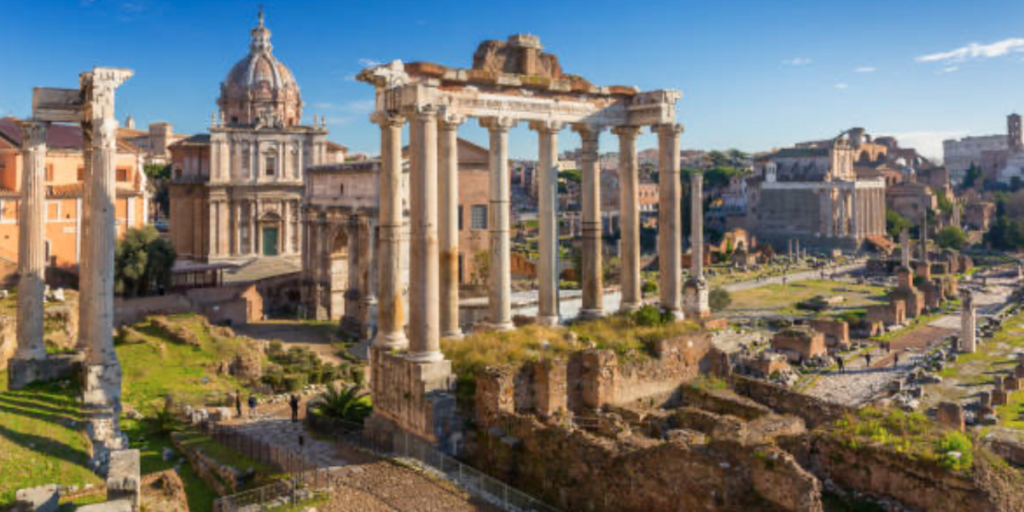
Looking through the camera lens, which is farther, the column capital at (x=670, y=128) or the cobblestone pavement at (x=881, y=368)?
the cobblestone pavement at (x=881, y=368)

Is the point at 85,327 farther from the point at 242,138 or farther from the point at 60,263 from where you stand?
the point at 242,138

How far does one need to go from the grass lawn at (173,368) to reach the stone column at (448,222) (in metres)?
9.29

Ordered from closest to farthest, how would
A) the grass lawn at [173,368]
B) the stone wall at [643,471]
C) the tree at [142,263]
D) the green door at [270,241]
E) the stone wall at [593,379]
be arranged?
the stone wall at [643,471]
the stone wall at [593,379]
the grass lawn at [173,368]
the tree at [142,263]
the green door at [270,241]

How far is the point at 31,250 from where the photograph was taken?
18.6 meters

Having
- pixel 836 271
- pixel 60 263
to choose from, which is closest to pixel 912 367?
pixel 60 263

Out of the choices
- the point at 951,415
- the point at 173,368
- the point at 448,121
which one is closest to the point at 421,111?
the point at 448,121

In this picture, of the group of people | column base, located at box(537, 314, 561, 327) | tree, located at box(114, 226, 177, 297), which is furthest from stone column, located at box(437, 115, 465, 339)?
tree, located at box(114, 226, 177, 297)

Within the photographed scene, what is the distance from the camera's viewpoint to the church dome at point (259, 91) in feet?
158

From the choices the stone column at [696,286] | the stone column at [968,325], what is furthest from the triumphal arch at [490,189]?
the stone column at [968,325]

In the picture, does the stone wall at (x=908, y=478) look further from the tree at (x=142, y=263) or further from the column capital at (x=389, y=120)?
the tree at (x=142, y=263)

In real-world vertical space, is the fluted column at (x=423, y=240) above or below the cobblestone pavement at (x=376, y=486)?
above

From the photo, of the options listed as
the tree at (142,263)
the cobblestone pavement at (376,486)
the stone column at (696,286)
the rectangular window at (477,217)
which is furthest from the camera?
the rectangular window at (477,217)

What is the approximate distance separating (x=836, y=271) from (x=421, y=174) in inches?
2940

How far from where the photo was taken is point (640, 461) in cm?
1188
